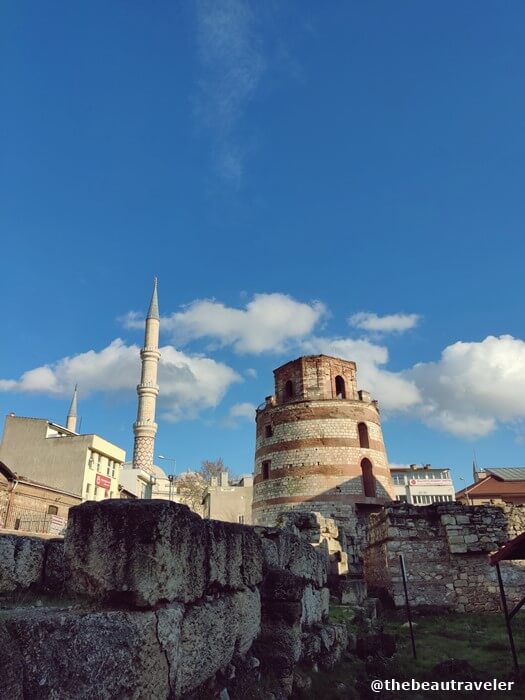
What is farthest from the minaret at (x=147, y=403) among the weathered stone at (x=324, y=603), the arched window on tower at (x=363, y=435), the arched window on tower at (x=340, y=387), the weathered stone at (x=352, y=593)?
the weathered stone at (x=324, y=603)

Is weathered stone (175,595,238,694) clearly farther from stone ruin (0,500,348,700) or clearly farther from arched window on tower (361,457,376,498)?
arched window on tower (361,457,376,498)

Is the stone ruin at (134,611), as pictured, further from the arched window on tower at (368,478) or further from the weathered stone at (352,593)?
the arched window on tower at (368,478)

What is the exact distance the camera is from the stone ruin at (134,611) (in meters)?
2.19

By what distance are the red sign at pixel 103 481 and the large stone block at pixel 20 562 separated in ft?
112

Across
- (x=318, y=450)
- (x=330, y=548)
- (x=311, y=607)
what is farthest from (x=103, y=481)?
(x=311, y=607)

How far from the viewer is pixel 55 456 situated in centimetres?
3428

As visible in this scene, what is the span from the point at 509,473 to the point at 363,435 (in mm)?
20633

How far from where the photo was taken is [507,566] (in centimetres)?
1200

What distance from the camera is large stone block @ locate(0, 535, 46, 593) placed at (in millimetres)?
3094

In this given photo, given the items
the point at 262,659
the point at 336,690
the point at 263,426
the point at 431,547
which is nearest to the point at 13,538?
the point at 262,659

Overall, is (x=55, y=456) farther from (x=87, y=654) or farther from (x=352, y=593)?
(x=87, y=654)

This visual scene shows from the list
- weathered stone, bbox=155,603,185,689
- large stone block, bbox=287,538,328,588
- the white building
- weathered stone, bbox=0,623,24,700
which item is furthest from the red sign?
weathered stone, bbox=0,623,24,700

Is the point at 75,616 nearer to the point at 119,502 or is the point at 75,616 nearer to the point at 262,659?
the point at 119,502

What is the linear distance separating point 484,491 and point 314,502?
20.2m
